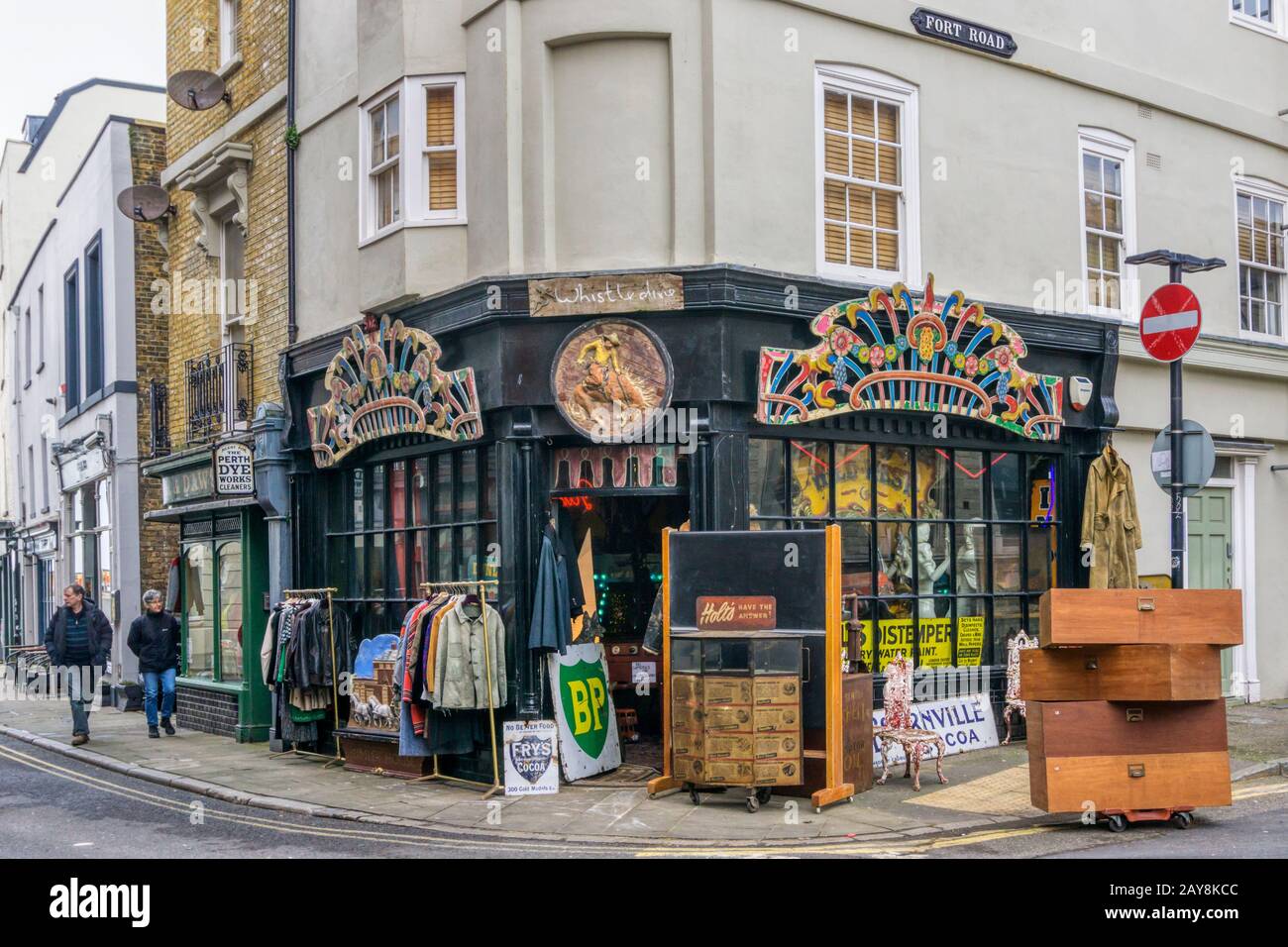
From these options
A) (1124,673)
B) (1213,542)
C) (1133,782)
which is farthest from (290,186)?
(1213,542)

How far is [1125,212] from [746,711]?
8.06 m

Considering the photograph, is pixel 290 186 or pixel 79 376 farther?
pixel 79 376

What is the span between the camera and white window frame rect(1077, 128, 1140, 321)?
15.0 metres

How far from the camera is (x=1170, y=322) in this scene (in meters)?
12.4

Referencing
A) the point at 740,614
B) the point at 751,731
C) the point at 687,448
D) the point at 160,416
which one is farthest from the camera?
the point at 160,416

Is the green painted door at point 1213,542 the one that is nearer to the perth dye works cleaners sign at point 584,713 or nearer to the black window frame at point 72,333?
the perth dye works cleaners sign at point 584,713

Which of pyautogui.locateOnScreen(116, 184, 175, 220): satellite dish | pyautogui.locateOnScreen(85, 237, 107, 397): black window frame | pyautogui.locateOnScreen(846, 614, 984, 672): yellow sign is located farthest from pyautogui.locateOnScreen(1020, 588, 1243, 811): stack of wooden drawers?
pyautogui.locateOnScreen(85, 237, 107, 397): black window frame

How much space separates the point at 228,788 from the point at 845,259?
7.40 m

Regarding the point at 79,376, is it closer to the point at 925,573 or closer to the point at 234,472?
the point at 234,472

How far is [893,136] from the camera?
539 inches

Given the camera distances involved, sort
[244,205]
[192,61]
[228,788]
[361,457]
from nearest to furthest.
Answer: [228,788]
[361,457]
[244,205]
[192,61]

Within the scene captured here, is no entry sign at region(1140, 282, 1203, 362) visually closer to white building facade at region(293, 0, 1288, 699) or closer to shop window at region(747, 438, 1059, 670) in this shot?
white building facade at region(293, 0, 1288, 699)

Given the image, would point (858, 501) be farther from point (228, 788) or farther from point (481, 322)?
point (228, 788)

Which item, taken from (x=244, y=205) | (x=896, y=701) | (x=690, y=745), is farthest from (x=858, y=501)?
(x=244, y=205)
